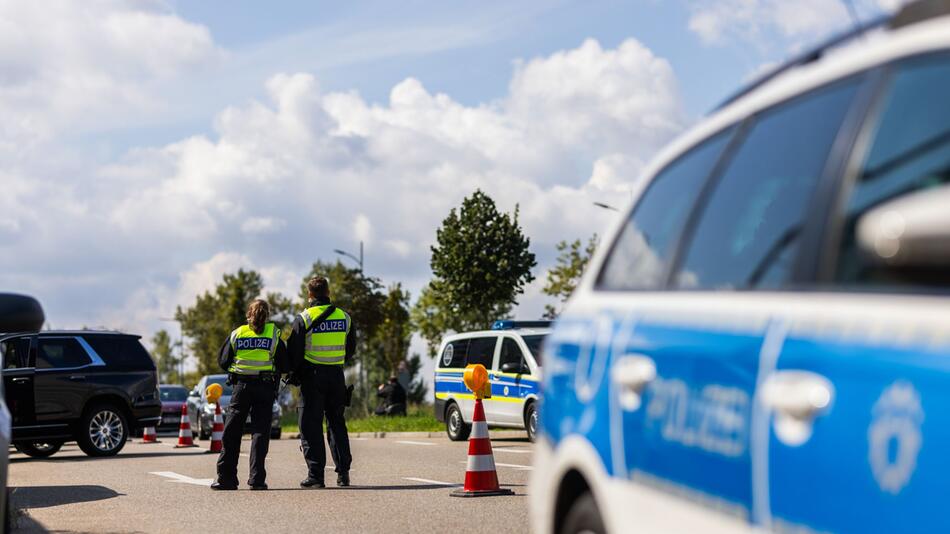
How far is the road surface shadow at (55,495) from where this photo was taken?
502 inches

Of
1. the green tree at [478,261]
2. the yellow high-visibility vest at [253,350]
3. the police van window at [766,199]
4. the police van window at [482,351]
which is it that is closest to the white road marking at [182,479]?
the yellow high-visibility vest at [253,350]

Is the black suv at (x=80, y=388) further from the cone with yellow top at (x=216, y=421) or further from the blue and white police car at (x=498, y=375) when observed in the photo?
the blue and white police car at (x=498, y=375)

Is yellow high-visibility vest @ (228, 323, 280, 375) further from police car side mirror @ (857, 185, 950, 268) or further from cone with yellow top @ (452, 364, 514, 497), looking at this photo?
police car side mirror @ (857, 185, 950, 268)

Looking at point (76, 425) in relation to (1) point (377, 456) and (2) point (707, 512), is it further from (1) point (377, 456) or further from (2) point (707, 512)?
(2) point (707, 512)

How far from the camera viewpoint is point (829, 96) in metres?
3.12

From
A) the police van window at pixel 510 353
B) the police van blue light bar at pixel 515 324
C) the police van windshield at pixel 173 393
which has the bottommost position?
the police van window at pixel 510 353

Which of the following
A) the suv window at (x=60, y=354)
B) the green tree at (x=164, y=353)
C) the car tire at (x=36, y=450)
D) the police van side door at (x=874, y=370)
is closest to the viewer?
the police van side door at (x=874, y=370)

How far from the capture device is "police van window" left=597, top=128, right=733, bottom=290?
386cm

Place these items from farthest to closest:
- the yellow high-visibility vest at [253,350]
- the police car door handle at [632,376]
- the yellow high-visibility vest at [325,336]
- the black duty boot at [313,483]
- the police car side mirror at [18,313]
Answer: the yellow high-visibility vest at [253,350] < the black duty boot at [313,483] < the yellow high-visibility vest at [325,336] < the police car side mirror at [18,313] < the police car door handle at [632,376]

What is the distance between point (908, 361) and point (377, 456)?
1687 centimetres

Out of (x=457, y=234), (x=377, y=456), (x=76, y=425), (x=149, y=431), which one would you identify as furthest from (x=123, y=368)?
(x=457, y=234)

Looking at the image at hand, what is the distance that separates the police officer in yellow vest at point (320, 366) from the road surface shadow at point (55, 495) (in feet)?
6.40

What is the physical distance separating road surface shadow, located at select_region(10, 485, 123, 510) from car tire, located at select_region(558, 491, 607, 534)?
9.04 m

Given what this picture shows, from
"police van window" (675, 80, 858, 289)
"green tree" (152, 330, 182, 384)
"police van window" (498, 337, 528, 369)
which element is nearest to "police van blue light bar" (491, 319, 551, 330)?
"police van window" (498, 337, 528, 369)
